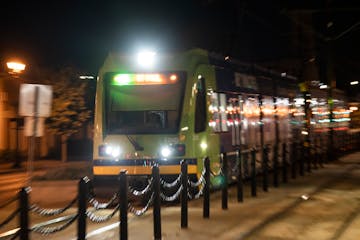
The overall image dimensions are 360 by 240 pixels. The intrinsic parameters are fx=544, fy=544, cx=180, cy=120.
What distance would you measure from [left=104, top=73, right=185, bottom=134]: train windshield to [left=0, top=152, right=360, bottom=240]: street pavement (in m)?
1.99

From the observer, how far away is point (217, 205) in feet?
38.2

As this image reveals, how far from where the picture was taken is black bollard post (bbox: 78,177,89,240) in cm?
711

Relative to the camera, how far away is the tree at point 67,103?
802 inches

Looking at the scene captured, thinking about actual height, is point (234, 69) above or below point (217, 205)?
above

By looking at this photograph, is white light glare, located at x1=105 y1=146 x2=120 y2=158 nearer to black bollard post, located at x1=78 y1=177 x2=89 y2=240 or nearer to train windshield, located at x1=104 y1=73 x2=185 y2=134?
train windshield, located at x1=104 y1=73 x2=185 y2=134

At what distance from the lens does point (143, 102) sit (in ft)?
41.1

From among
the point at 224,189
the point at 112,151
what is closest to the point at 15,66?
the point at 112,151

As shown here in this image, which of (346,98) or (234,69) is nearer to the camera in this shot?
(234,69)

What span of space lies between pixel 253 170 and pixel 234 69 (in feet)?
10.9

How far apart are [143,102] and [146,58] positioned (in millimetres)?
1081

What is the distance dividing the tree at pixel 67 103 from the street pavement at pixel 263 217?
18.0ft

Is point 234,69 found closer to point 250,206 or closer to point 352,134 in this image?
point 250,206

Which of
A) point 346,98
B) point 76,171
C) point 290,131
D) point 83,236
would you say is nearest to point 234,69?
point 290,131

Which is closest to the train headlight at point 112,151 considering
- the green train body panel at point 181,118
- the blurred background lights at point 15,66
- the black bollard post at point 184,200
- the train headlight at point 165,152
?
the green train body panel at point 181,118
